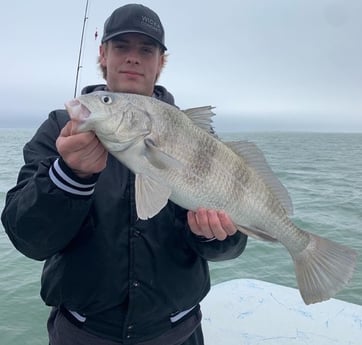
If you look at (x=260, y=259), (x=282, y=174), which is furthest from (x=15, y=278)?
(x=282, y=174)

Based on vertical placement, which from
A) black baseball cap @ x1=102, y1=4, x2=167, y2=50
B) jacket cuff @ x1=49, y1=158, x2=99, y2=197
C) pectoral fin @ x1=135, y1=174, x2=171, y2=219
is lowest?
pectoral fin @ x1=135, y1=174, x2=171, y2=219

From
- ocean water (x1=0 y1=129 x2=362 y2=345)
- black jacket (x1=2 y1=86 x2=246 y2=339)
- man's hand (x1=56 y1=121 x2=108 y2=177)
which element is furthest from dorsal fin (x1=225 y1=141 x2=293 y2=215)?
ocean water (x1=0 y1=129 x2=362 y2=345)

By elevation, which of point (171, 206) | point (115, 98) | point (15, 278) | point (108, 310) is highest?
point (115, 98)

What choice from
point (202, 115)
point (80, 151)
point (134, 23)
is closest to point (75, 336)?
point (80, 151)

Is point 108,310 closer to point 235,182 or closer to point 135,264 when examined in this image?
point 135,264

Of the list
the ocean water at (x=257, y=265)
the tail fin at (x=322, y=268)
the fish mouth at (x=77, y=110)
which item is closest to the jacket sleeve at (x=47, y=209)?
the fish mouth at (x=77, y=110)

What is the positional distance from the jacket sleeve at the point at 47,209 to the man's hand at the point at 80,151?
4cm

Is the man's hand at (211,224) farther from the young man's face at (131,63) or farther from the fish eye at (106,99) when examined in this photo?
the young man's face at (131,63)

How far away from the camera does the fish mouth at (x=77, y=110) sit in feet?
6.68

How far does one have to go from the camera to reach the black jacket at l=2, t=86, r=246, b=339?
6.64 feet

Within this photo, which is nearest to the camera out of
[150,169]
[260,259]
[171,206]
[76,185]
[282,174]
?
[76,185]

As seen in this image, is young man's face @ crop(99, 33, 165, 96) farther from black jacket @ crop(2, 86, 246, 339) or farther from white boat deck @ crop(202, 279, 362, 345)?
white boat deck @ crop(202, 279, 362, 345)

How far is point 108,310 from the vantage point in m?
2.31

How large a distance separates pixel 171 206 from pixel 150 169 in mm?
353
